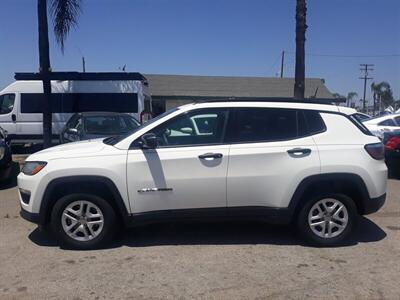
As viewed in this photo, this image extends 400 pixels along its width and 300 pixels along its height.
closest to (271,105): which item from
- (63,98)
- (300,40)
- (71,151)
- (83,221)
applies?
(71,151)

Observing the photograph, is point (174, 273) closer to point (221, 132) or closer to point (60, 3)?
point (221, 132)

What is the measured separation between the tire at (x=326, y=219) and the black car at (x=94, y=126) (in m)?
6.12

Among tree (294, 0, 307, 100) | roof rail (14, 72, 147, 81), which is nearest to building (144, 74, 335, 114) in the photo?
roof rail (14, 72, 147, 81)

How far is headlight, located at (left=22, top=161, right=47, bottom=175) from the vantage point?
5468 millimetres

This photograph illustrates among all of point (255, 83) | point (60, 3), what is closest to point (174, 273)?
point (60, 3)

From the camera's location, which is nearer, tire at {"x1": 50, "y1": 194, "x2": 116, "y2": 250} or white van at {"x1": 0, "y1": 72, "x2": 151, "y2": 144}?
tire at {"x1": 50, "y1": 194, "x2": 116, "y2": 250}

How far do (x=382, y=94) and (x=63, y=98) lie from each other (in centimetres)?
7553

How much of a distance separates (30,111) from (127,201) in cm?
1268

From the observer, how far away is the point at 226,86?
3938 centimetres

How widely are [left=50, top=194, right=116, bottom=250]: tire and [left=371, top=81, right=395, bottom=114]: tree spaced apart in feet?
266

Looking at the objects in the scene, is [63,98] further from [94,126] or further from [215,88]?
[215,88]

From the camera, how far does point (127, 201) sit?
17.8 ft

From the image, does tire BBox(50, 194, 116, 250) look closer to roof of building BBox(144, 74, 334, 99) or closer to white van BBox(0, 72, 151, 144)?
white van BBox(0, 72, 151, 144)

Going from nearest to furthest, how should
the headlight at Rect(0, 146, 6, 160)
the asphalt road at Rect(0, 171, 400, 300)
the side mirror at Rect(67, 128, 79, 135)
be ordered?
the asphalt road at Rect(0, 171, 400, 300) → the headlight at Rect(0, 146, 6, 160) → the side mirror at Rect(67, 128, 79, 135)
